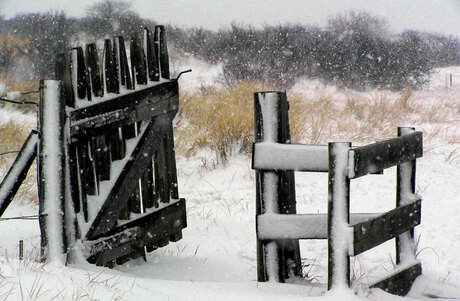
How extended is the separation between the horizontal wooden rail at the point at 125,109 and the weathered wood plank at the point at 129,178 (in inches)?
5.1

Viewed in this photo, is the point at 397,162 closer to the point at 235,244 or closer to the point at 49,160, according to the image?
the point at 235,244

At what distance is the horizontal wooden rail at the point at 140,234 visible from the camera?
362 centimetres

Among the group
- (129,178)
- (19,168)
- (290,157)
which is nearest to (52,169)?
(19,168)

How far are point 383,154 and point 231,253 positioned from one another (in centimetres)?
192

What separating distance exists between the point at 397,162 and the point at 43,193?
2424 mm

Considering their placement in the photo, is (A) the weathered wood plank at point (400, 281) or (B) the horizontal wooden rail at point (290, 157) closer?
(B) the horizontal wooden rail at point (290, 157)

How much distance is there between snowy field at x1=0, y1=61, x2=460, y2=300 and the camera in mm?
2582

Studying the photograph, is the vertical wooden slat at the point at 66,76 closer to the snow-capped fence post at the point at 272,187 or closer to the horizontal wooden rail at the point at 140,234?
the horizontal wooden rail at the point at 140,234

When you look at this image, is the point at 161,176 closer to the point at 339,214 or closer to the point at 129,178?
the point at 129,178

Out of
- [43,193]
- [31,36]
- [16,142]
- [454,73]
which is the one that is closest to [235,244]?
[43,193]

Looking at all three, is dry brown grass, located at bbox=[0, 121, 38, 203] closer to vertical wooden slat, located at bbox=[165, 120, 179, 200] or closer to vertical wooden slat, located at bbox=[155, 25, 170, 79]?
vertical wooden slat, located at bbox=[165, 120, 179, 200]

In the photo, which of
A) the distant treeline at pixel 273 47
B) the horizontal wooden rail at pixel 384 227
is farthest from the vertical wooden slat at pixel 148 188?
the distant treeline at pixel 273 47

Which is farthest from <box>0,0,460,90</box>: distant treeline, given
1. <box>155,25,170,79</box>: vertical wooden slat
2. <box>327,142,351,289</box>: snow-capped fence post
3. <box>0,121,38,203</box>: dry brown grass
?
<box>327,142,351,289</box>: snow-capped fence post

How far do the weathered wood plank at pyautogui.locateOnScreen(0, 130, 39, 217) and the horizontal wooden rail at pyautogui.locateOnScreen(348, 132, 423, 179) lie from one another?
2.23m
